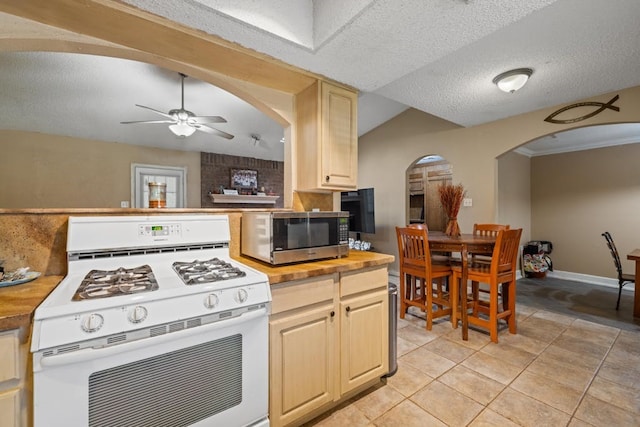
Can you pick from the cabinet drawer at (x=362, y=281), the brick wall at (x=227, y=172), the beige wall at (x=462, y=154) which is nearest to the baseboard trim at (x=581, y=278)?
the beige wall at (x=462, y=154)

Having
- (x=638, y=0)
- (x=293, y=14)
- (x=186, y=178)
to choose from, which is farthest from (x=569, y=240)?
(x=186, y=178)

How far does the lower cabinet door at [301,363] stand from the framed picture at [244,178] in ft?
16.1

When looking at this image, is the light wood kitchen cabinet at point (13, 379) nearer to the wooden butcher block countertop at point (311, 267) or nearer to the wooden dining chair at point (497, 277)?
the wooden butcher block countertop at point (311, 267)

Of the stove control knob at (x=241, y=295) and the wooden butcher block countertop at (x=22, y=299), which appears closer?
the wooden butcher block countertop at (x=22, y=299)

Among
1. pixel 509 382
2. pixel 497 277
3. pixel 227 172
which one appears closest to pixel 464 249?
pixel 497 277

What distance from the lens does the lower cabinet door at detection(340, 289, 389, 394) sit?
162cm

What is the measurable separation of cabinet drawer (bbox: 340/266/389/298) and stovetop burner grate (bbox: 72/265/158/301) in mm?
944

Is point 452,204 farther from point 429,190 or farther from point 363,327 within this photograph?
point 429,190

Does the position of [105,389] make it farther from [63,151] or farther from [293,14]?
[63,151]

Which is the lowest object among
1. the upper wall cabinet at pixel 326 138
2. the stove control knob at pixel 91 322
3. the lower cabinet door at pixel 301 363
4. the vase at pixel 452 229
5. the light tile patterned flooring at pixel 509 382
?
the light tile patterned flooring at pixel 509 382

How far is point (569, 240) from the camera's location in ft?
15.7

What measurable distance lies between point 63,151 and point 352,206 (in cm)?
481

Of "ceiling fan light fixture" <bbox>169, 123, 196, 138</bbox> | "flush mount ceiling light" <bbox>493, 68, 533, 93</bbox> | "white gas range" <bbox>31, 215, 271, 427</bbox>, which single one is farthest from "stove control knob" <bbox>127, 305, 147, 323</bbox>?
"flush mount ceiling light" <bbox>493, 68, 533, 93</bbox>

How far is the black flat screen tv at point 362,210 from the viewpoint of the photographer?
15.9ft
